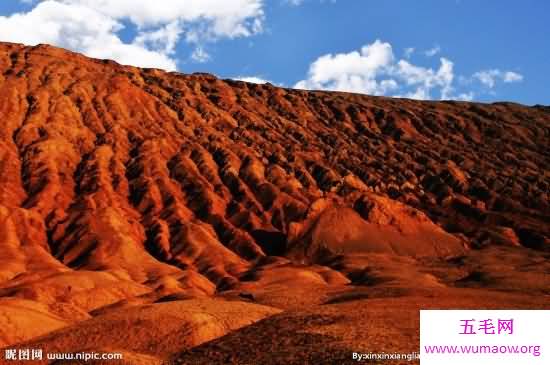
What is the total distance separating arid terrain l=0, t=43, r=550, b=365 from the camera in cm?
3766

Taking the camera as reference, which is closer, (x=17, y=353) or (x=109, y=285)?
(x=17, y=353)

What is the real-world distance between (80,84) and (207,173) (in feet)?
167

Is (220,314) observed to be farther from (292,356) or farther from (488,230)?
(488,230)

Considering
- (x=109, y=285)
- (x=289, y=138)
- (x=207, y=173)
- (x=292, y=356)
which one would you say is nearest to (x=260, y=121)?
(x=289, y=138)

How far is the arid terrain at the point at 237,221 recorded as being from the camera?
3766cm

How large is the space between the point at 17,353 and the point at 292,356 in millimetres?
15630

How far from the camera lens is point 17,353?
34812 millimetres

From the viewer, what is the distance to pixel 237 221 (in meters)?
129

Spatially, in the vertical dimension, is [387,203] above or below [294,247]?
above

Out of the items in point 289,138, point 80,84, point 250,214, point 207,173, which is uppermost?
point 80,84

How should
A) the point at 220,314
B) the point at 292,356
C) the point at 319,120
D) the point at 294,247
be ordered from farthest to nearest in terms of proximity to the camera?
the point at 319,120
the point at 294,247
the point at 220,314
the point at 292,356

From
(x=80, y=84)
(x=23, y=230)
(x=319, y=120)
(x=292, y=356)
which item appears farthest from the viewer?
(x=319, y=120)

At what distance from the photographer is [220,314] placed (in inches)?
1607

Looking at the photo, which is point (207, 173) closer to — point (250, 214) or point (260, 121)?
point (250, 214)
